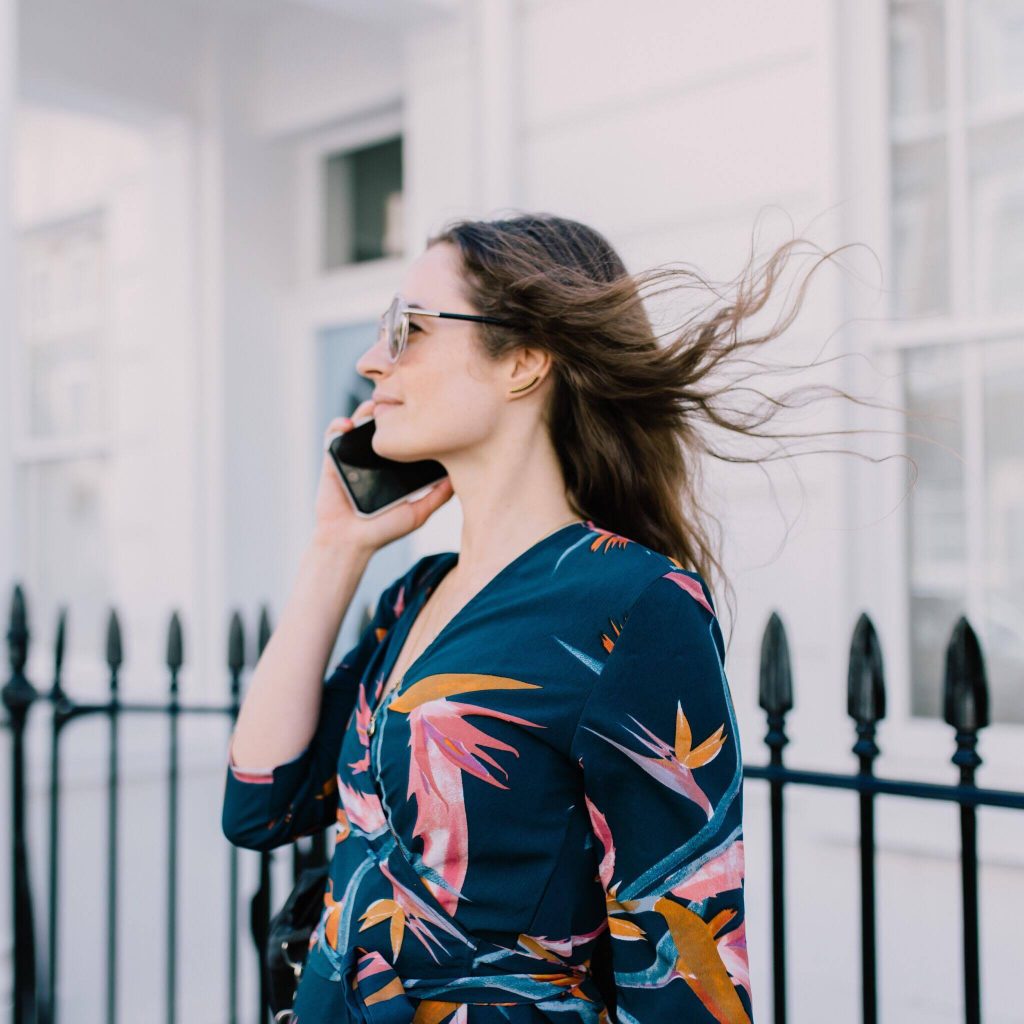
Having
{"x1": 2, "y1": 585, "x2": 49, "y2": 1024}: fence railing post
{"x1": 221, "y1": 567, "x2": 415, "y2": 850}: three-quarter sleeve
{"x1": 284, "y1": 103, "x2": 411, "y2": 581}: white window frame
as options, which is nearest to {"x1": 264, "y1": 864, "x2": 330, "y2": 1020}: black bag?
{"x1": 221, "y1": 567, "x2": 415, "y2": 850}: three-quarter sleeve

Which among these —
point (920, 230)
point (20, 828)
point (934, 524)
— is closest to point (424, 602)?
point (20, 828)

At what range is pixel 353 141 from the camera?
4762 millimetres

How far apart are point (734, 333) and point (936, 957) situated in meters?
2.13

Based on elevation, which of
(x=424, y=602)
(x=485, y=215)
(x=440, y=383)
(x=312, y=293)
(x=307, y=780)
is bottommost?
(x=307, y=780)

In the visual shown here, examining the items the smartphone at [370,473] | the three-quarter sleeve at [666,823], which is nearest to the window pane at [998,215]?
the smartphone at [370,473]

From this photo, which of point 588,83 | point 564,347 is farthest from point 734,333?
point 588,83

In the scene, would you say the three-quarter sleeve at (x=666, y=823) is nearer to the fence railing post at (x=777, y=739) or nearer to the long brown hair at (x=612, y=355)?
the long brown hair at (x=612, y=355)

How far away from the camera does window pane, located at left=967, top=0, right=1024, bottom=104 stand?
2928 mm

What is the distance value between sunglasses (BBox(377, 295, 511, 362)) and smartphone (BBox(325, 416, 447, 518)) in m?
0.24

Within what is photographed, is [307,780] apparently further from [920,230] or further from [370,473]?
[920,230]

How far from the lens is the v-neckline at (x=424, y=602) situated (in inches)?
53.6

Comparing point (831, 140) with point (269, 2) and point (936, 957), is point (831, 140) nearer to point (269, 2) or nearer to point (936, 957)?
point (936, 957)

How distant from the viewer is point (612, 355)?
57.2 inches

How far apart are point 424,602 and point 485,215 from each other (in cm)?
149
